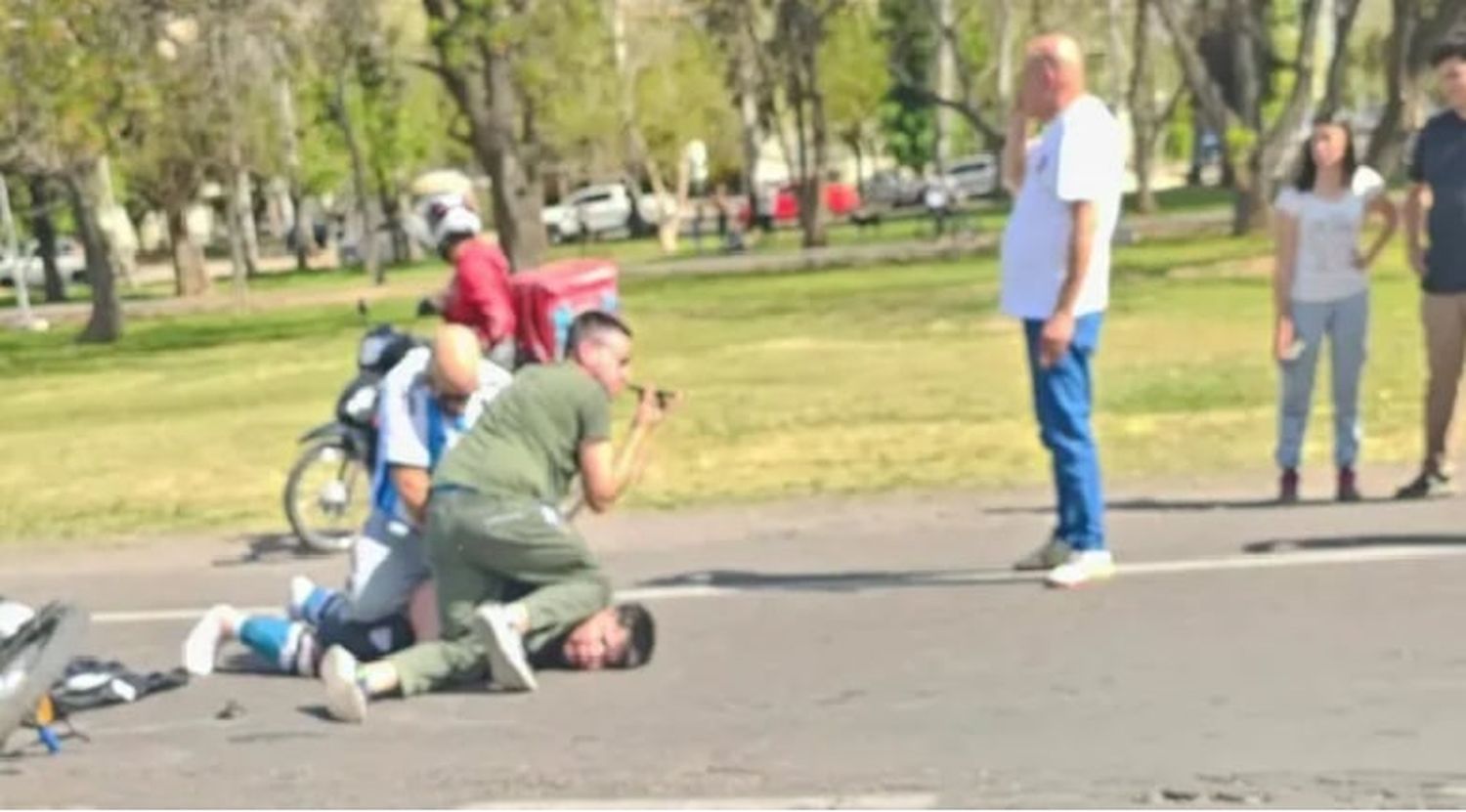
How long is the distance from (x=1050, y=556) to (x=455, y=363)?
2.57 metres

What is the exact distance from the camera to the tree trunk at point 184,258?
60344 mm

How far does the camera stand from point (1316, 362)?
1152cm

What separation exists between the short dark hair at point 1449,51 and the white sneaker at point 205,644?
5.37m

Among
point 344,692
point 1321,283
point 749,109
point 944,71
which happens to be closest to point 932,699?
point 344,692

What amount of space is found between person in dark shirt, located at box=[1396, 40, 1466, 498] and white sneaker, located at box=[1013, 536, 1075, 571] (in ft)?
6.85

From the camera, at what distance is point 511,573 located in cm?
842

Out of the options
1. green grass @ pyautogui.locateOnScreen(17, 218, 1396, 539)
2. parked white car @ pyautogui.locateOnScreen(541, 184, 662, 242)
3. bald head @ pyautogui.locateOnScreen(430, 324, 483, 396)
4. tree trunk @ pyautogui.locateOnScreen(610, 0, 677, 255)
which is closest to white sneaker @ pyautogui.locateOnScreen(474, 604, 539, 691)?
bald head @ pyautogui.locateOnScreen(430, 324, 483, 396)

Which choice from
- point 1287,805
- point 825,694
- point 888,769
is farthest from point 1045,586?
point 1287,805

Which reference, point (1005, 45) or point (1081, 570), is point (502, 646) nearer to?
point (1081, 570)

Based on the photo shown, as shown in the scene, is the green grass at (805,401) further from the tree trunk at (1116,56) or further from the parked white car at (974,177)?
the parked white car at (974,177)

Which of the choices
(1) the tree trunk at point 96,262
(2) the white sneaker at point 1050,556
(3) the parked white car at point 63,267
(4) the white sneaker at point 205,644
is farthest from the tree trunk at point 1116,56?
(4) the white sneaker at point 205,644

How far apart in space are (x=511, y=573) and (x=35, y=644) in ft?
5.16

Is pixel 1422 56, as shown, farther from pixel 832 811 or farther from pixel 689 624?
pixel 832 811

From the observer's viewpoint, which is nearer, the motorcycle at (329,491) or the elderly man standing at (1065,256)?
the elderly man standing at (1065,256)
